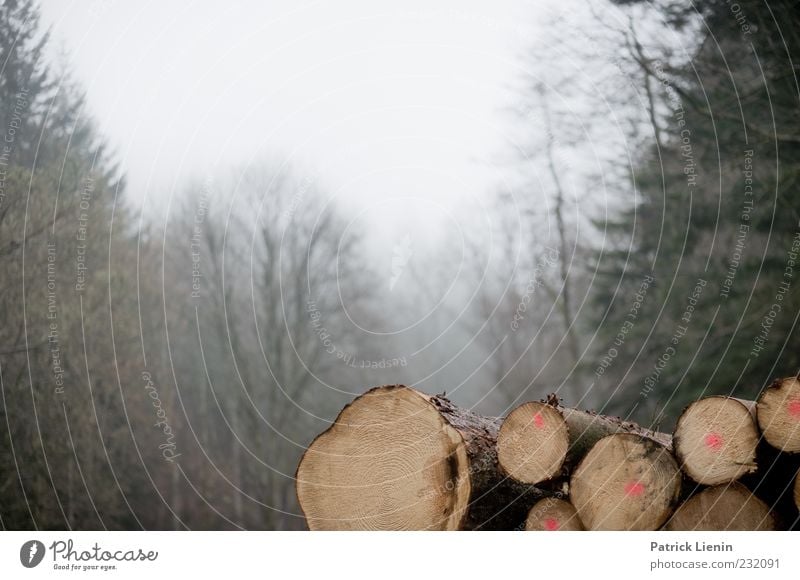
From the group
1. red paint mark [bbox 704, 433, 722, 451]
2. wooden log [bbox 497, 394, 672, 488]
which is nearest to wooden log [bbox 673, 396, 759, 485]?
red paint mark [bbox 704, 433, 722, 451]

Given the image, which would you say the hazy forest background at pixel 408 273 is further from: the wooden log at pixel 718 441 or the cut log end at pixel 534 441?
the cut log end at pixel 534 441

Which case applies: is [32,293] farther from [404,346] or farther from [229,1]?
[404,346]

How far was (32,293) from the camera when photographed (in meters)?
4.57

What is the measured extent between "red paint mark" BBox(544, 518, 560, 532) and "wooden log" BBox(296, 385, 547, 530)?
137 mm

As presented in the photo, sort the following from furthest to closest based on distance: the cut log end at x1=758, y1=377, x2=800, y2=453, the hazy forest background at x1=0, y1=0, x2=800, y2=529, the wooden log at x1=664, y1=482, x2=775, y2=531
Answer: the hazy forest background at x1=0, y1=0, x2=800, y2=529 < the wooden log at x1=664, y1=482, x2=775, y2=531 < the cut log end at x1=758, y1=377, x2=800, y2=453

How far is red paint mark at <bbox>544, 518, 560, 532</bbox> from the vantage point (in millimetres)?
3148

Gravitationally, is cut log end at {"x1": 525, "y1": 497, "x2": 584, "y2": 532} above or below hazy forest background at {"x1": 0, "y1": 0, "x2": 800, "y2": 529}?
below

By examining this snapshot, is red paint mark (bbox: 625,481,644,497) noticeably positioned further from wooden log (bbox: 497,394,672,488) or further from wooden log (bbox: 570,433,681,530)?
wooden log (bbox: 497,394,672,488)

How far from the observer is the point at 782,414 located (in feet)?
9.71

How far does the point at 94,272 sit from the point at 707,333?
4.74 m

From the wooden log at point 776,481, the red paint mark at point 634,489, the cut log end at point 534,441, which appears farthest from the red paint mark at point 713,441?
the cut log end at point 534,441

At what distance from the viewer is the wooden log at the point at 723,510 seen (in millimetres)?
3121

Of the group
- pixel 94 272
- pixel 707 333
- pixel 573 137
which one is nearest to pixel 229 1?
pixel 94 272
